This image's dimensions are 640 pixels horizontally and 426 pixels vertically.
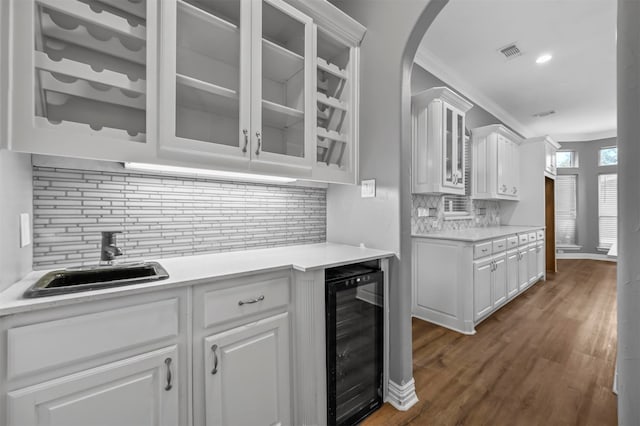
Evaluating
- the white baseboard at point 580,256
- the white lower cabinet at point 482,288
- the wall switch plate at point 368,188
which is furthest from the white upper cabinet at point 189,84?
the white baseboard at point 580,256

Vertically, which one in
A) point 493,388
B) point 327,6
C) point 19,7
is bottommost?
point 493,388

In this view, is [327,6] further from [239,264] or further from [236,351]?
[236,351]

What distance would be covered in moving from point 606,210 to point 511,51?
20.1ft

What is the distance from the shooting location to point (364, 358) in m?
1.65

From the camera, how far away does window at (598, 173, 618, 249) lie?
21.8 ft

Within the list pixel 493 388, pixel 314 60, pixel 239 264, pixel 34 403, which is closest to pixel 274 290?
pixel 239 264

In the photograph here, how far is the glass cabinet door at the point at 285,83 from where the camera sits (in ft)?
5.34

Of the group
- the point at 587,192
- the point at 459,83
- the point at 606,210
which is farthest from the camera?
the point at 587,192

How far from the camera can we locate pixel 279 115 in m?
1.69

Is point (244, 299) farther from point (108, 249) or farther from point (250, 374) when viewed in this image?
point (108, 249)

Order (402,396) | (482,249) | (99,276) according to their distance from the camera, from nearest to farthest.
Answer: (99,276) → (402,396) → (482,249)

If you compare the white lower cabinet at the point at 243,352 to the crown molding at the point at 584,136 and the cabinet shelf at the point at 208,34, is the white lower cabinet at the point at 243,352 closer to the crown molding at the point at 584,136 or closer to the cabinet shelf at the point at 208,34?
the cabinet shelf at the point at 208,34

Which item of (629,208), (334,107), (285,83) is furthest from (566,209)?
(629,208)

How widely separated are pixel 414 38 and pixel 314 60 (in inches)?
25.3
